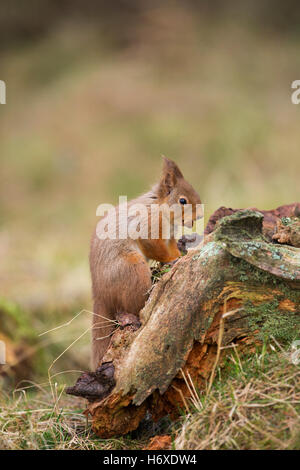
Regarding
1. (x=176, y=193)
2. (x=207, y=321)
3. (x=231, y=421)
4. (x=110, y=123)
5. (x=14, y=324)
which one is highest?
(x=110, y=123)

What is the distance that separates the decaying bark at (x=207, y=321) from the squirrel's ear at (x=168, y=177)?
97 cm

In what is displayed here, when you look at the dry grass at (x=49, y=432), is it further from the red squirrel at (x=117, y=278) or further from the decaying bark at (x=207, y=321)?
the red squirrel at (x=117, y=278)

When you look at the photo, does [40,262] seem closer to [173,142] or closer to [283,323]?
[283,323]

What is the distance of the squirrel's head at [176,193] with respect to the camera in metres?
3.29

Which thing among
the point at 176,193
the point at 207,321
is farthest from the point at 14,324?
the point at 207,321

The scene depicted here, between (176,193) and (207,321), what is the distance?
3.78 feet

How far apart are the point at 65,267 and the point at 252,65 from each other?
10.4 meters

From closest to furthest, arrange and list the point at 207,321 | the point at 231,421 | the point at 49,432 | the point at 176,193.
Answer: the point at 231,421 → the point at 207,321 → the point at 49,432 → the point at 176,193

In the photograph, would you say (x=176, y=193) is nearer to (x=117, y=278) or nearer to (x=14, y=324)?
(x=117, y=278)

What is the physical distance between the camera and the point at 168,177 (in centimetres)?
330

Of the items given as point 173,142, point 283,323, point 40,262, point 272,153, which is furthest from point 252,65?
point 283,323

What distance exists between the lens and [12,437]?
2.42 metres

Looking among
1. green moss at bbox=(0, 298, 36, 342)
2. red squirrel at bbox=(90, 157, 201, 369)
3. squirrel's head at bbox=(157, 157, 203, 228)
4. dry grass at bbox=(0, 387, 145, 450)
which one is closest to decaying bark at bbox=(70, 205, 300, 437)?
dry grass at bbox=(0, 387, 145, 450)

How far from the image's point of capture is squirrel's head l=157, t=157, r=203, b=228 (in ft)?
10.8
